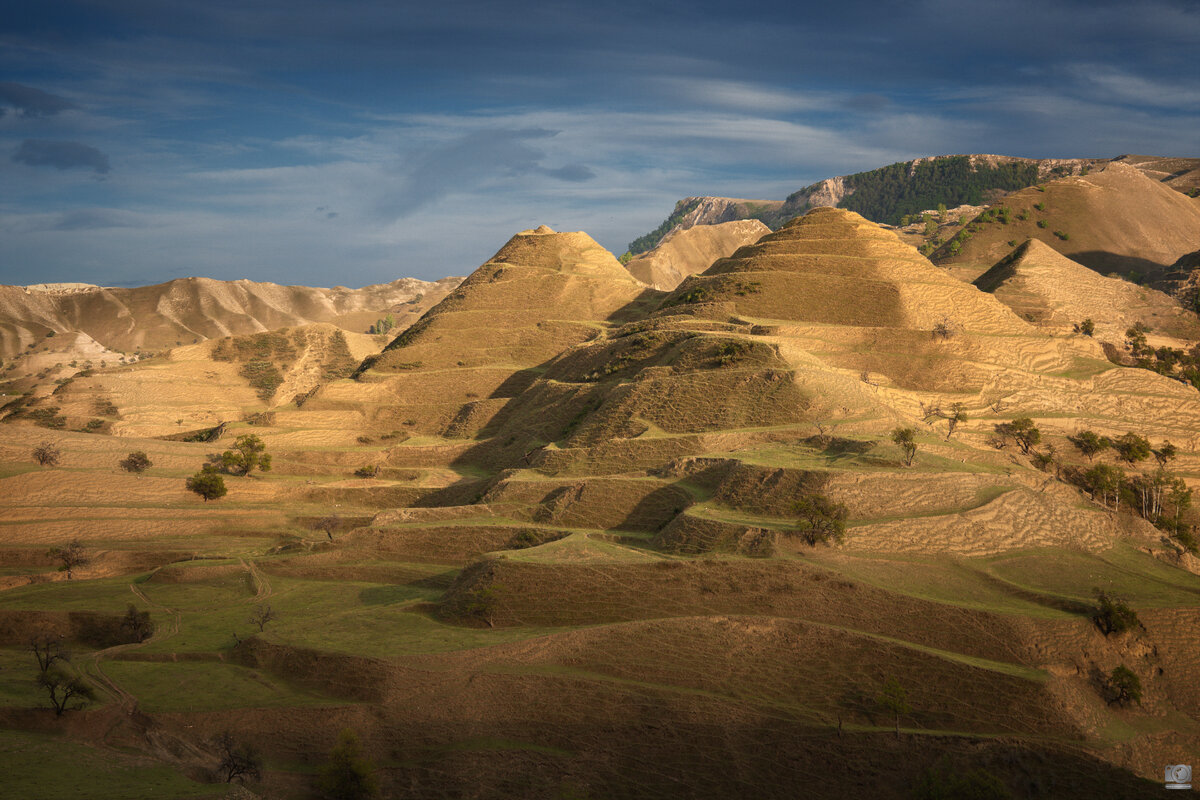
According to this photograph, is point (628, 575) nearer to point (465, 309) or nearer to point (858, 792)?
point (858, 792)

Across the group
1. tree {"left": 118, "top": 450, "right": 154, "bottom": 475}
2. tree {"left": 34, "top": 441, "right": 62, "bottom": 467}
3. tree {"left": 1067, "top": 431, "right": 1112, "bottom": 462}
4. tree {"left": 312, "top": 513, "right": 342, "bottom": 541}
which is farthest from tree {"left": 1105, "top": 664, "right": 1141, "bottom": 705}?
tree {"left": 34, "top": 441, "right": 62, "bottom": 467}

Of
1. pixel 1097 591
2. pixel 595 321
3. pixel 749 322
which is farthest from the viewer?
pixel 595 321

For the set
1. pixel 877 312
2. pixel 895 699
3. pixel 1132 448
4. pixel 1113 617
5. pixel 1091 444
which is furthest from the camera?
pixel 877 312

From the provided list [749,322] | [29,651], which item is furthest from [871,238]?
[29,651]

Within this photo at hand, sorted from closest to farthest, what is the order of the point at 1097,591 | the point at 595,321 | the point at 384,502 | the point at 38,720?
the point at 38,720 < the point at 1097,591 < the point at 384,502 < the point at 595,321

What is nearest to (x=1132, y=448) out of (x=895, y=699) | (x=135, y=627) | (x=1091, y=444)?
(x=1091, y=444)

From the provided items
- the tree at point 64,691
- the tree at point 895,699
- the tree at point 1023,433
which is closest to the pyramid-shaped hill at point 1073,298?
the tree at point 1023,433

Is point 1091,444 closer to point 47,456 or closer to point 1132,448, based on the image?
point 1132,448

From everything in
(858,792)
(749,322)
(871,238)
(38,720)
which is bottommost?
(858,792)
